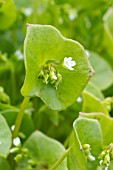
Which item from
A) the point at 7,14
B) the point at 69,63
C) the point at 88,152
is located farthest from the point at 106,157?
the point at 7,14

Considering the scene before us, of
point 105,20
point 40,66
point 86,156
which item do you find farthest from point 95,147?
point 105,20

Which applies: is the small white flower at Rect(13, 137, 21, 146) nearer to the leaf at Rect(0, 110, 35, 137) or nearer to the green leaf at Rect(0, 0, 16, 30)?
the leaf at Rect(0, 110, 35, 137)

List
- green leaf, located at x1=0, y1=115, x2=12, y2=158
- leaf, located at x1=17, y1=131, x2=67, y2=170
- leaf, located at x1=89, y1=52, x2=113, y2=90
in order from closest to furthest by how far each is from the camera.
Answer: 1. green leaf, located at x1=0, y1=115, x2=12, y2=158
2. leaf, located at x1=17, y1=131, x2=67, y2=170
3. leaf, located at x1=89, y1=52, x2=113, y2=90

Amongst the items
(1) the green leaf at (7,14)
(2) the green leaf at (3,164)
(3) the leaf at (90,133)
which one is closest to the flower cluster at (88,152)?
(3) the leaf at (90,133)

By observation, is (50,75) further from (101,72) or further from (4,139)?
(101,72)

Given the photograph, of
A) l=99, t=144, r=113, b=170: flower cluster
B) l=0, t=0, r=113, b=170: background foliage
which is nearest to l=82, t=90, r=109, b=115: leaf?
l=0, t=0, r=113, b=170: background foliage

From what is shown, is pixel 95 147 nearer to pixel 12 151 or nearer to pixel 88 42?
pixel 12 151
